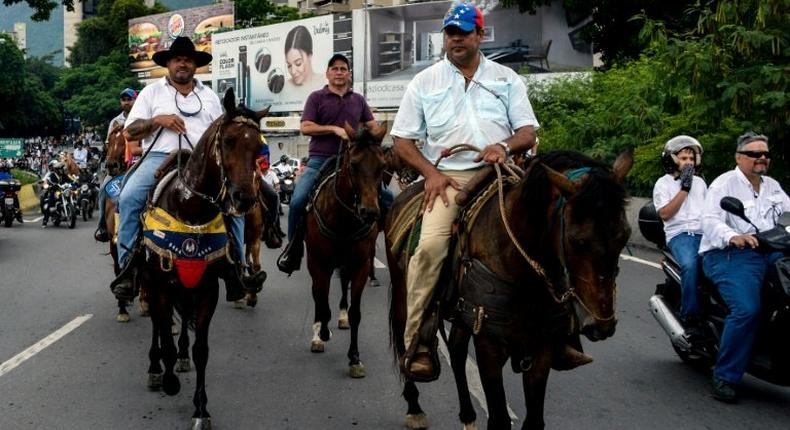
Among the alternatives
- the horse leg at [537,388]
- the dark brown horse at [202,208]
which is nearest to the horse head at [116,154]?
the dark brown horse at [202,208]

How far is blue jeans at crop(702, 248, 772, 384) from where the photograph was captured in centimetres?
595

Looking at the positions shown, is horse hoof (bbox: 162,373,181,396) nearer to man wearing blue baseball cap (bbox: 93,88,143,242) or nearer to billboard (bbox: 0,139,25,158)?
man wearing blue baseball cap (bbox: 93,88,143,242)

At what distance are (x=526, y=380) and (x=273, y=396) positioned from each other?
2564 millimetres

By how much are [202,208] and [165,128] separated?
104 cm

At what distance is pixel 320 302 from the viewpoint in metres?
7.61

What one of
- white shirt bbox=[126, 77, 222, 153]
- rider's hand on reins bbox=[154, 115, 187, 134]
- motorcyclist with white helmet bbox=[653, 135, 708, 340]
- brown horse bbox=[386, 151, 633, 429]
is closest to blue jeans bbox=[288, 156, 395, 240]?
white shirt bbox=[126, 77, 222, 153]

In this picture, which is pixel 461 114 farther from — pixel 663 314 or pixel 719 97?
pixel 719 97

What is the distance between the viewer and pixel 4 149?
1235 inches

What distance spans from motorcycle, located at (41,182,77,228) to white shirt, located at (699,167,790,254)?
17.8 m

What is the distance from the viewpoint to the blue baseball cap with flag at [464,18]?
4.80 metres

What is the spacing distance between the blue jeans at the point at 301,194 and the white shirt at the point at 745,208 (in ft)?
11.8

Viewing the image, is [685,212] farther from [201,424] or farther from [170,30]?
[170,30]

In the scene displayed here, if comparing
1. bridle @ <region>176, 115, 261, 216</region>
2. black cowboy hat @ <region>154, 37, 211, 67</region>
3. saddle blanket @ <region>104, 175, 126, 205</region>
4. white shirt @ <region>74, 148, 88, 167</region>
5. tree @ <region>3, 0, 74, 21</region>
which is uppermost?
tree @ <region>3, 0, 74, 21</region>

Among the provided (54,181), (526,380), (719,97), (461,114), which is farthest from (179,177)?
(54,181)
